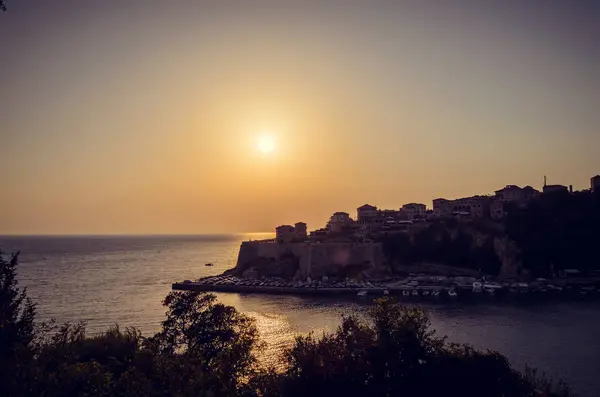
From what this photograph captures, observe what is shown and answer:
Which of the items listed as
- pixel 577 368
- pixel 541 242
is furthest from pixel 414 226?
pixel 577 368

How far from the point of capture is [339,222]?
86.8 meters

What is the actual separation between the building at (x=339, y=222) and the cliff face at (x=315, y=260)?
13166 millimetres

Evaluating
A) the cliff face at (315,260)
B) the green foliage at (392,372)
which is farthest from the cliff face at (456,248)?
the green foliage at (392,372)

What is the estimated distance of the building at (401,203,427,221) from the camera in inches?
3378

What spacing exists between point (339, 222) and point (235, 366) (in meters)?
71.7

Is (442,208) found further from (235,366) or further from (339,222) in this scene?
(235,366)

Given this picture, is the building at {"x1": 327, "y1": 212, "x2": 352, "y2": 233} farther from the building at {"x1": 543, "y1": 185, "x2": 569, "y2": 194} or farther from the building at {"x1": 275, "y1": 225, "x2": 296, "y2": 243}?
the building at {"x1": 543, "y1": 185, "x2": 569, "y2": 194}

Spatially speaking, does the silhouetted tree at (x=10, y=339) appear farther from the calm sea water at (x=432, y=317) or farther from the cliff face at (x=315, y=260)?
the cliff face at (x=315, y=260)

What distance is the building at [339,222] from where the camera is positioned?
84.2m

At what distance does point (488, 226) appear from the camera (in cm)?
6744

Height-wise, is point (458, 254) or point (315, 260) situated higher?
point (458, 254)

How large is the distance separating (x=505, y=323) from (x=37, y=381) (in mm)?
35504

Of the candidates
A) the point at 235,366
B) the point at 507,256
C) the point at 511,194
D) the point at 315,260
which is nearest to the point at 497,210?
the point at 511,194

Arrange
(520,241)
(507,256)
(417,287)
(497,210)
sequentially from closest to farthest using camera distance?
1. (417,287)
2. (507,256)
3. (520,241)
4. (497,210)
